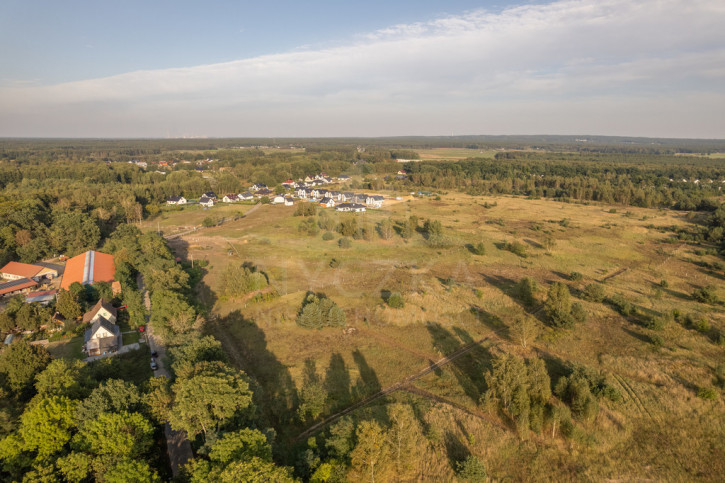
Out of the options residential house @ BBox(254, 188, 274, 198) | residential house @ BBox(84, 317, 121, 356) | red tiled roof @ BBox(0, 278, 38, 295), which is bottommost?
residential house @ BBox(84, 317, 121, 356)

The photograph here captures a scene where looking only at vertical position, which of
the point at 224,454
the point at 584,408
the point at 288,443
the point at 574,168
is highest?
the point at 574,168

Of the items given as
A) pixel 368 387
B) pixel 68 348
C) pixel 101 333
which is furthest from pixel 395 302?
pixel 68 348

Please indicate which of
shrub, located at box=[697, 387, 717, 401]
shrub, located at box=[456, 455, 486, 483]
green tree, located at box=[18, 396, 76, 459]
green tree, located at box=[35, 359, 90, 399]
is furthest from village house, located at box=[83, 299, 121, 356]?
shrub, located at box=[697, 387, 717, 401]

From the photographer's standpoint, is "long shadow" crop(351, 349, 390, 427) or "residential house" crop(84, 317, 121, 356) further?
"residential house" crop(84, 317, 121, 356)

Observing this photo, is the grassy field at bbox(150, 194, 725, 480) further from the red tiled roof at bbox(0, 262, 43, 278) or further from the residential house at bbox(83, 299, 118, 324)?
the red tiled roof at bbox(0, 262, 43, 278)

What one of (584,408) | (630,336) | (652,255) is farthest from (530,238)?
(584,408)

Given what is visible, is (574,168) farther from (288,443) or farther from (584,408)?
(288,443)
